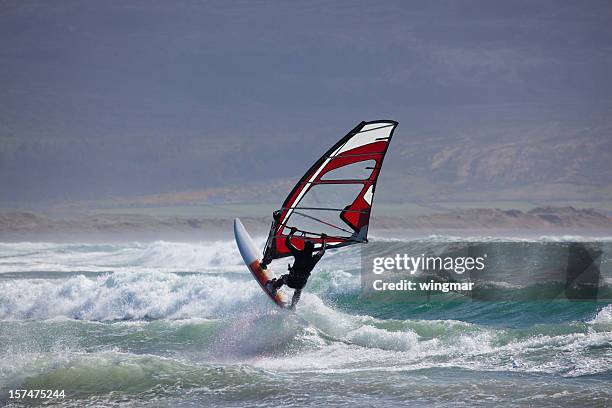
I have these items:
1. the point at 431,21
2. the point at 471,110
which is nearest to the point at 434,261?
the point at 471,110

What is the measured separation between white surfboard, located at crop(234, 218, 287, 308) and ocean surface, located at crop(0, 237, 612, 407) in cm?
18

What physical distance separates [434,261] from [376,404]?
975cm

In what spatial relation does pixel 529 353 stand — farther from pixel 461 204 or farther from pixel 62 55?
pixel 62 55

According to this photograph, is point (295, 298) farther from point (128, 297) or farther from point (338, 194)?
point (128, 297)

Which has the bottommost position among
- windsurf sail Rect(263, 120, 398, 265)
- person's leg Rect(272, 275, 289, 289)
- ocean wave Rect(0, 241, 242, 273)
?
ocean wave Rect(0, 241, 242, 273)

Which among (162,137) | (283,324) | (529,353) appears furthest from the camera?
(162,137)

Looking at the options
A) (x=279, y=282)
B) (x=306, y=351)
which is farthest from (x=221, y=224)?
(x=279, y=282)

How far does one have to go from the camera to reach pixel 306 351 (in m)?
10.8

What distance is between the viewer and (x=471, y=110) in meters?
108

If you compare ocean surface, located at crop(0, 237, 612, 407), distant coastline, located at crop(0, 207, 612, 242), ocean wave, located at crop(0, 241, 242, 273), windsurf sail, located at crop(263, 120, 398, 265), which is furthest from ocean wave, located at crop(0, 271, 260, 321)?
distant coastline, located at crop(0, 207, 612, 242)

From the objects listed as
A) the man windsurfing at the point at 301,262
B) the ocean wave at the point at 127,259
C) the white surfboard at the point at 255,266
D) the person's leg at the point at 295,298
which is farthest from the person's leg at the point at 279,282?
the ocean wave at the point at 127,259

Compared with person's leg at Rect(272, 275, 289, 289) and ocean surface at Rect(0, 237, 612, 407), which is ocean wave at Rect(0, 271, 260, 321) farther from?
person's leg at Rect(272, 275, 289, 289)

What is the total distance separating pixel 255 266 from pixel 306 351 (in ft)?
5.18

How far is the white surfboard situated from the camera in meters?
11.6
